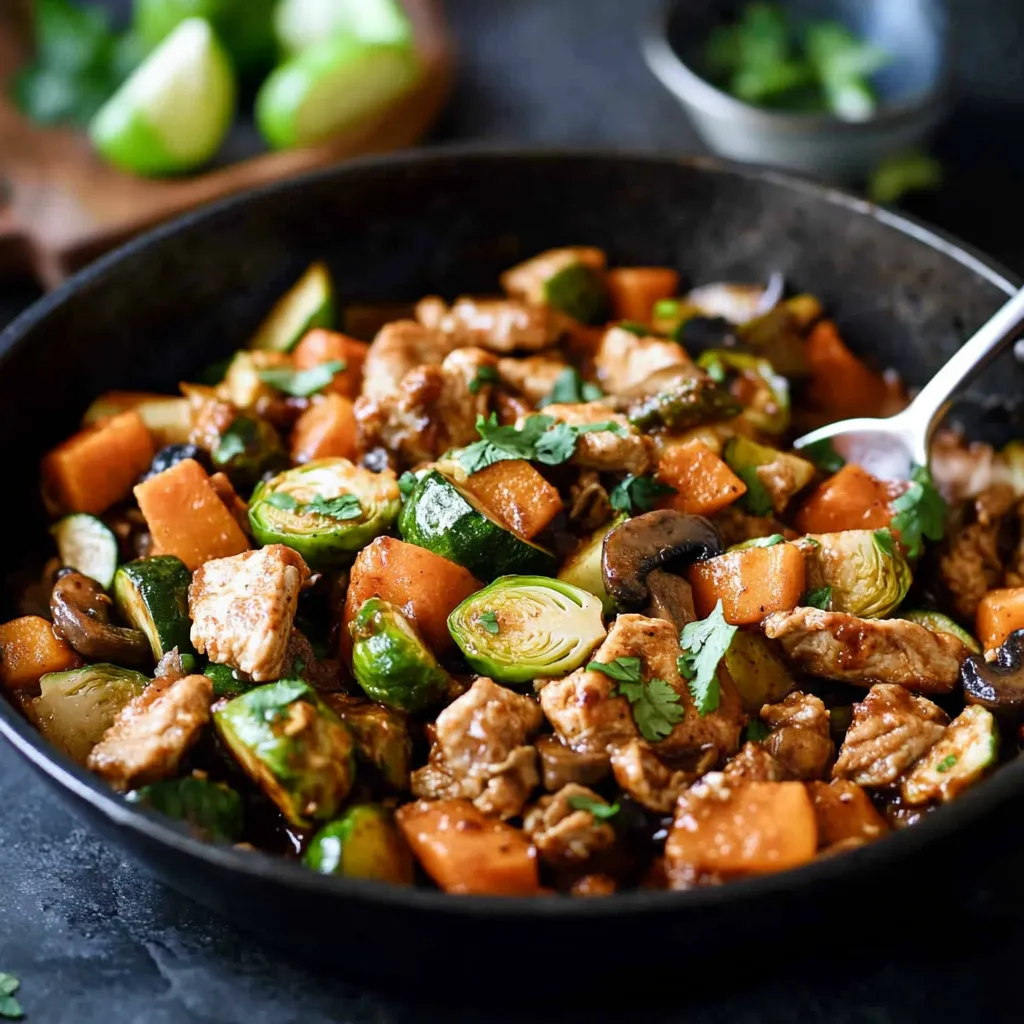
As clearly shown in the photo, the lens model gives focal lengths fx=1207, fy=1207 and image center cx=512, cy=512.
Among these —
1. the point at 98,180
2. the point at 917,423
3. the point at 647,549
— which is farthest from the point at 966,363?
the point at 98,180

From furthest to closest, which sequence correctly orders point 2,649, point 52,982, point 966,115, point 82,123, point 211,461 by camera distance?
1. point 966,115
2. point 82,123
3. point 211,461
4. point 2,649
5. point 52,982

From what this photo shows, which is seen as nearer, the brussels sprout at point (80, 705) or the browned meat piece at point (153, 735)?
the browned meat piece at point (153, 735)

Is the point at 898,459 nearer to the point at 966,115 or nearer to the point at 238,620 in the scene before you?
the point at 238,620

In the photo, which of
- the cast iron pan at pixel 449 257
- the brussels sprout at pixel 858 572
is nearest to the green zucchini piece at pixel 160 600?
the cast iron pan at pixel 449 257

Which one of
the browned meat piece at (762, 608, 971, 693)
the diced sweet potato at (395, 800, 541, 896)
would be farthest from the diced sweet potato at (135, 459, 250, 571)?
the browned meat piece at (762, 608, 971, 693)

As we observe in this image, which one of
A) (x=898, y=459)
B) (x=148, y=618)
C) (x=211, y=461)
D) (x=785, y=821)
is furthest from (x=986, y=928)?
(x=211, y=461)

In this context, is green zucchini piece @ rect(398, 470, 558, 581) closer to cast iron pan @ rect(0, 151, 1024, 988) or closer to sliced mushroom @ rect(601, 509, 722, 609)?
sliced mushroom @ rect(601, 509, 722, 609)

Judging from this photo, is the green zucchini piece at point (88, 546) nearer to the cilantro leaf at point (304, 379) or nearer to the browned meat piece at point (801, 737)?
the cilantro leaf at point (304, 379)
